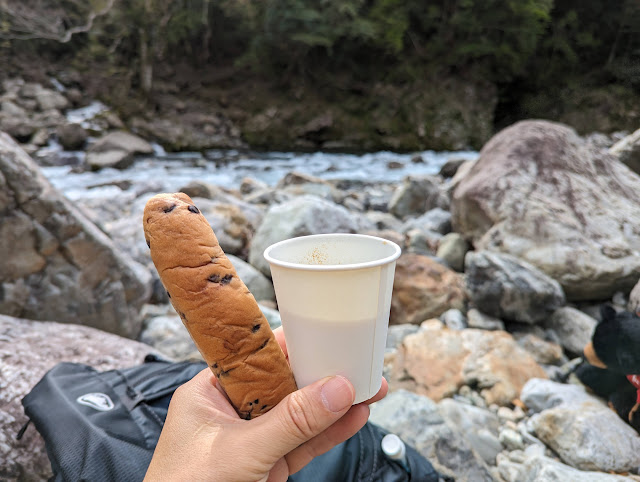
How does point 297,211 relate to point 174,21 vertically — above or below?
below

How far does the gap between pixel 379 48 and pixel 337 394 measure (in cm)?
2209

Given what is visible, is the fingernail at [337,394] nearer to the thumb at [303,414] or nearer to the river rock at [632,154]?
the thumb at [303,414]

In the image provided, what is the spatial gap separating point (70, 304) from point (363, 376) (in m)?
2.07

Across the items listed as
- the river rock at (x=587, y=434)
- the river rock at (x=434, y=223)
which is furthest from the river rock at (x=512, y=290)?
the river rock at (x=434, y=223)

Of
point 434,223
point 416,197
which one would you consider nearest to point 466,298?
point 434,223

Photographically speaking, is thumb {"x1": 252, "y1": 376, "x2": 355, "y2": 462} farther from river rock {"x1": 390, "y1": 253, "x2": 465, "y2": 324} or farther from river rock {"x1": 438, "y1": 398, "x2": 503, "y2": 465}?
river rock {"x1": 390, "y1": 253, "x2": 465, "y2": 324}

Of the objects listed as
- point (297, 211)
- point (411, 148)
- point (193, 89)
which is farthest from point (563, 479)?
point (193, 89)

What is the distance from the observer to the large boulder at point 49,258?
211 centimetres

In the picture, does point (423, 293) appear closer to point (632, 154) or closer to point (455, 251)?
point (455, 251)

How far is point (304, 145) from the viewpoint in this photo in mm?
19516

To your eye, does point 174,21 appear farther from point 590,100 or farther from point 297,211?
point 590,100

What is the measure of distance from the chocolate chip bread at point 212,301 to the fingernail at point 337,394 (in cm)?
17

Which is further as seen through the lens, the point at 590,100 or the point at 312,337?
the point at 590,100

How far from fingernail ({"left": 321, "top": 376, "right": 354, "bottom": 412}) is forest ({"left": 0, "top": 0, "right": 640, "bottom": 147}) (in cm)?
1970
